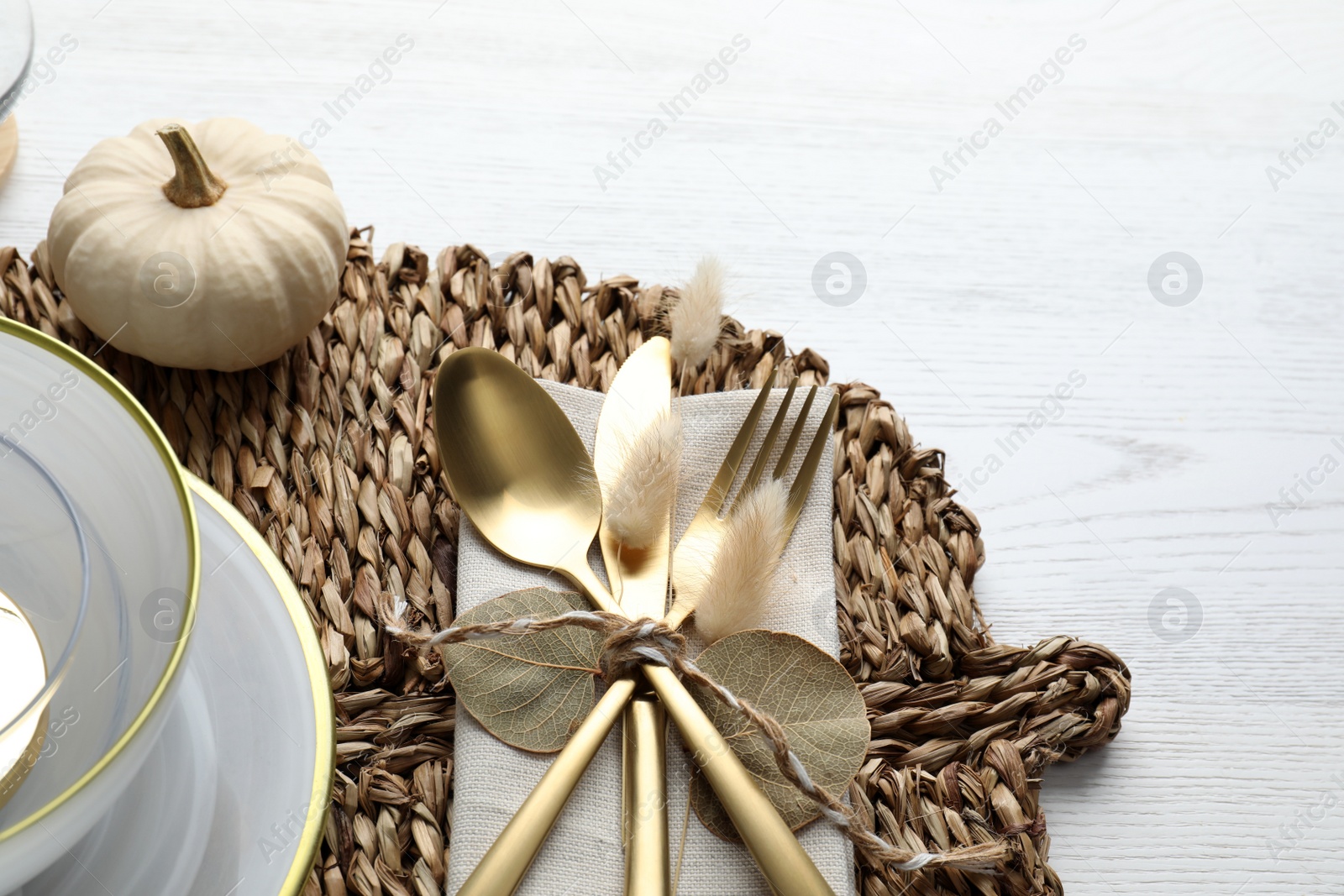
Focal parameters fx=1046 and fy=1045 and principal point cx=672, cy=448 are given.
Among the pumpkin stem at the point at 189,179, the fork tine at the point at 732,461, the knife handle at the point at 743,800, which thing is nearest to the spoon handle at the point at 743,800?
the knife handle at the point at 743,800

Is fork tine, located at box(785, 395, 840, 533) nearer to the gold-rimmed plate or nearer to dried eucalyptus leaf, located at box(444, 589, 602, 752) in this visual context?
dried eucalyptus leaf, located at box(444, 589, 602, 752)

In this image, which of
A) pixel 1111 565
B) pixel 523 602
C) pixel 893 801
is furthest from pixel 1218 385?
pixel 523 602

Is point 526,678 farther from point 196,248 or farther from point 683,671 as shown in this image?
point 196,248

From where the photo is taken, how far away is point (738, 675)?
0.52 metres

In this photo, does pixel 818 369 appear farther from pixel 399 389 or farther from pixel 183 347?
pixel 183 347

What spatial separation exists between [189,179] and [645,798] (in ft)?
1.33

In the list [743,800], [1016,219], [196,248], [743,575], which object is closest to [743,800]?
[743,800]

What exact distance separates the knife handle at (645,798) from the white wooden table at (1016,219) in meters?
Result: 0.29

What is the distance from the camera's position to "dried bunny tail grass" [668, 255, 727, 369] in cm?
61

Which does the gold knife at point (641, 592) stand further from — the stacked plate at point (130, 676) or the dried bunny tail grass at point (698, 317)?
the stacked plate at point (130, 676)

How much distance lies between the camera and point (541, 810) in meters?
0.47

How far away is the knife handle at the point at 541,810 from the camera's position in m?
0.45

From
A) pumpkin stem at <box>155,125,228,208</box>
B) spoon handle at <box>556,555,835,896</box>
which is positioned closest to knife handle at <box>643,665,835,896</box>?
spoon handle at <box>556,555,835,896</box>

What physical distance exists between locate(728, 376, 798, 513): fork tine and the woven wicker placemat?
0.19 ft
